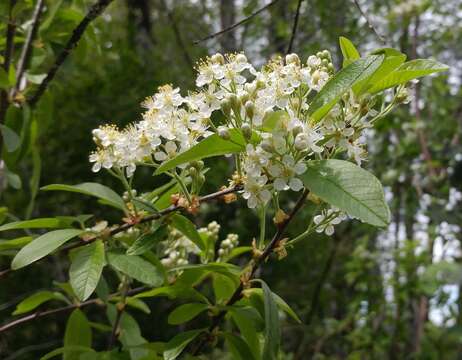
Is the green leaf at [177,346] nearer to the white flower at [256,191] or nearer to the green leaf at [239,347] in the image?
the green leaf at [239,347]

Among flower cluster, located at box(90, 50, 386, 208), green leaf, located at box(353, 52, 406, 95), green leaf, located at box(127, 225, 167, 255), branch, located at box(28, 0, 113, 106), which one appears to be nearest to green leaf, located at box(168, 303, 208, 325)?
green leaf, located at box(127, 225, 167, 255)

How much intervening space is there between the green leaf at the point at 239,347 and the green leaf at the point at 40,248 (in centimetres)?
31

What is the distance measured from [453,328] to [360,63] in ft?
6.45

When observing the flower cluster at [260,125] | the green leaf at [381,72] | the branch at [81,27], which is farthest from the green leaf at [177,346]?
the branch at [81,27]

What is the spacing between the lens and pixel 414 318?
136 inches

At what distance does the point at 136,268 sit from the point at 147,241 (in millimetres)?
51

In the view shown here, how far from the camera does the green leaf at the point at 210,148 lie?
869 millimetres

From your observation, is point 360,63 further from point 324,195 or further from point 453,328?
point 453,328

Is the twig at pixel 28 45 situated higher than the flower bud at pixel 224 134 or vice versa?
the twig at pixel 28 45

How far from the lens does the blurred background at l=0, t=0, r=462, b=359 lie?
295cm

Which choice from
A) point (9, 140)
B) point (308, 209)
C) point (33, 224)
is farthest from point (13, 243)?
point (308, 209)

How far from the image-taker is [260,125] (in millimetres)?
926

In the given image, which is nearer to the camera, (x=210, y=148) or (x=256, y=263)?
(x=210, y=148)

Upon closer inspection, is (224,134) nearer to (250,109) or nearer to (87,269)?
(250,109)
